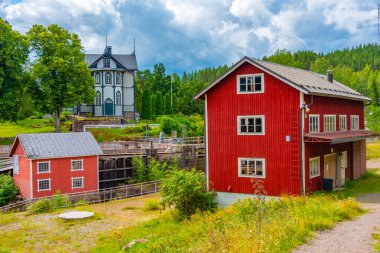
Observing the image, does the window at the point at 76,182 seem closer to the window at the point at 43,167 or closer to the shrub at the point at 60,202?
the window at the point at 43,167

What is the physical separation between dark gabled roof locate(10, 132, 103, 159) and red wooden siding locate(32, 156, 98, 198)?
47 centimetres

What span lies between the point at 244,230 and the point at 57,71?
44151 millimetres

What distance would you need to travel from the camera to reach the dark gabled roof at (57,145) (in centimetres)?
3362

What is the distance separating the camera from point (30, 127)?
6109 cm

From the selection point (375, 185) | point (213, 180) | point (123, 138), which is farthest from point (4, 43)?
point (375, 185)

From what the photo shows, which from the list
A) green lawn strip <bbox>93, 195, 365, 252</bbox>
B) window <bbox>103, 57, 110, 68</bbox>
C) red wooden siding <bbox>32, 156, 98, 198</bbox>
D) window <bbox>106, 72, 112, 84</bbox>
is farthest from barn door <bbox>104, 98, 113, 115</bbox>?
green lawn strip <bbox>93, 195, 365, 252</bbox>

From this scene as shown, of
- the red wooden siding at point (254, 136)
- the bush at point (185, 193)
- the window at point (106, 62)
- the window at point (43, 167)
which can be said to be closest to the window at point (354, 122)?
the red wooden siding at point (254, 136)

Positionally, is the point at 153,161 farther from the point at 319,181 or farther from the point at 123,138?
the point at 319,181

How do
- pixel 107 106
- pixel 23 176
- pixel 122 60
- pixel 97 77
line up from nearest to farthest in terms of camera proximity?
pixel 23 176 < pixel 97 77 < pixel 107 106 < pixel 122 60

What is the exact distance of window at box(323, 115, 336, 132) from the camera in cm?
2747

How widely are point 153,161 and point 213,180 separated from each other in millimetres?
15015

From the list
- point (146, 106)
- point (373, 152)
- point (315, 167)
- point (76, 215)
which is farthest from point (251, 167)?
point (146, 106)

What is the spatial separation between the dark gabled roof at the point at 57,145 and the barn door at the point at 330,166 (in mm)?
19022

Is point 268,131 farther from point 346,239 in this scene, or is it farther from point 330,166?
point 346,239
